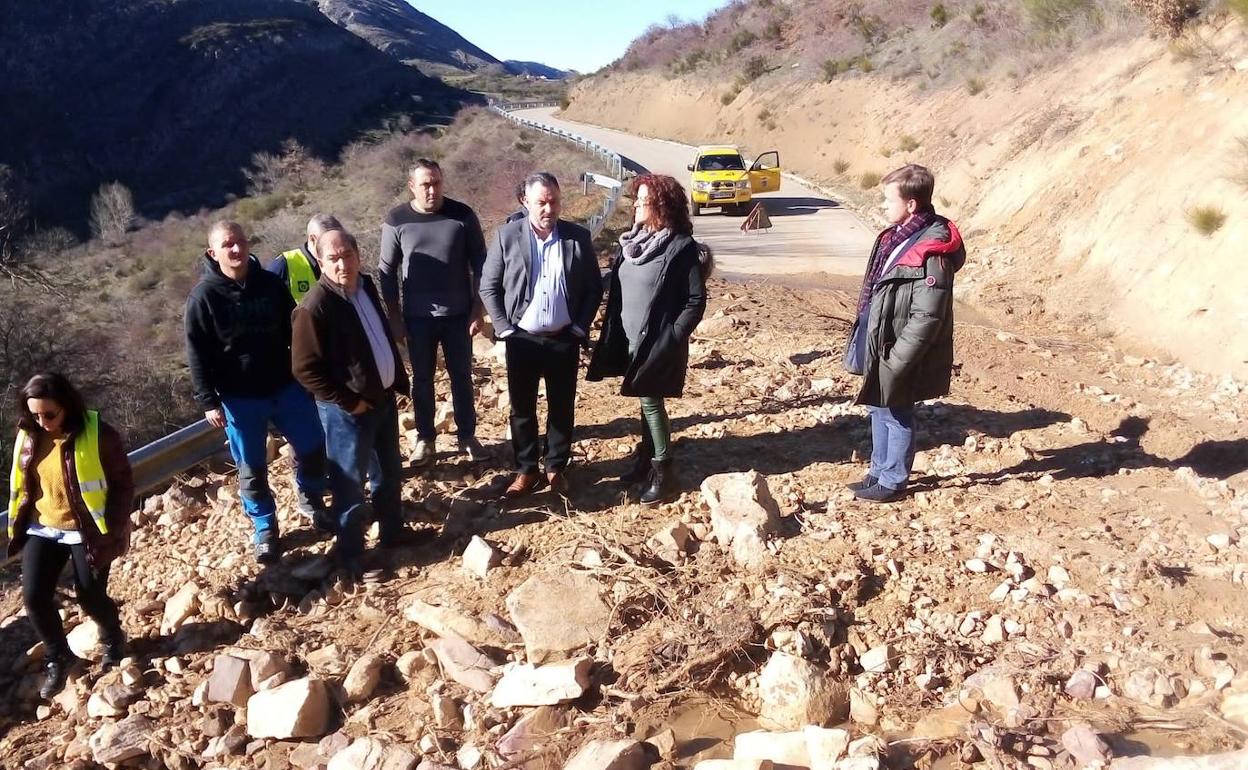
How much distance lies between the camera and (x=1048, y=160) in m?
13.0

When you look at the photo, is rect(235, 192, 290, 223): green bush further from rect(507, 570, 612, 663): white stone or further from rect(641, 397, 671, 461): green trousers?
rect(507, 570, 612, 663): white stone

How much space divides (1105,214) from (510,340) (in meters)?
8.84

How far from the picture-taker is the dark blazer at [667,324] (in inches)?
163

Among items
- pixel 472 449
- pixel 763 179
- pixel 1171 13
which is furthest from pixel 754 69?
pixel 472 449

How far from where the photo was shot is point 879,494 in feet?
14.4

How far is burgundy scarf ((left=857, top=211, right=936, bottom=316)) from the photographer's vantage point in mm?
3955

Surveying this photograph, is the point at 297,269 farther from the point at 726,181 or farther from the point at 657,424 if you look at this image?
the point at 726,181

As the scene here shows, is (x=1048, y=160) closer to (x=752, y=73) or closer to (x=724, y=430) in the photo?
(x=724, y=430)

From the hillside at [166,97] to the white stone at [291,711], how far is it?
36.5 meters

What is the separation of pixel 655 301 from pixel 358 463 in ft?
5.20

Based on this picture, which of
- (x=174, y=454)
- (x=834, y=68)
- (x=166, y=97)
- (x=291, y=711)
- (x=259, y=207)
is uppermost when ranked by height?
(x=166, y=97)

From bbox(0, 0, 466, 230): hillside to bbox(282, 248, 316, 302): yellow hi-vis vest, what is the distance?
3500cm

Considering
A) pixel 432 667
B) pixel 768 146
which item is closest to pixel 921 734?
pixel 432 667

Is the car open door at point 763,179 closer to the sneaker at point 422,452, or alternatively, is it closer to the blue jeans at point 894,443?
the sneaker at point 422,452
